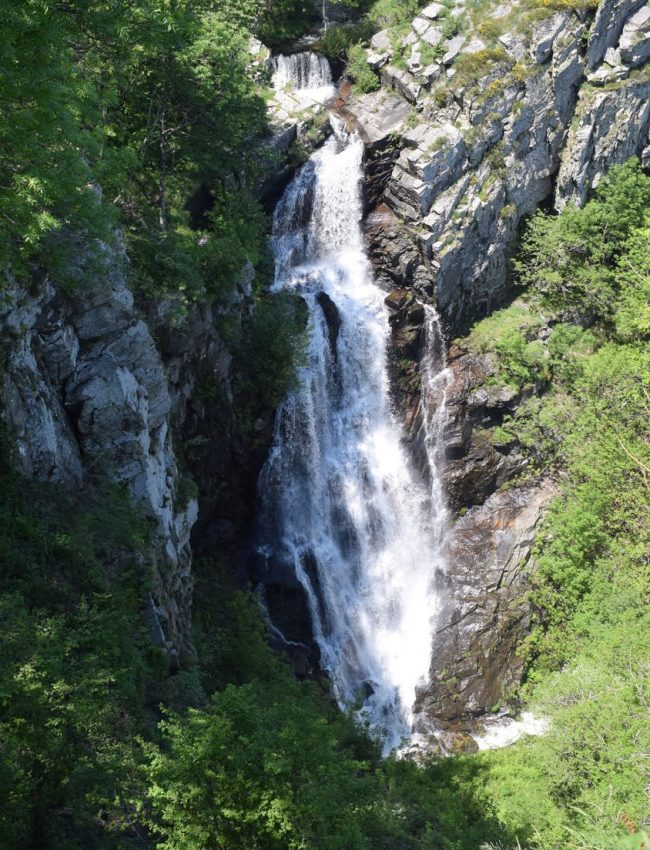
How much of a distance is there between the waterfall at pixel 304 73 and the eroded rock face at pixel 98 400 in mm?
20336

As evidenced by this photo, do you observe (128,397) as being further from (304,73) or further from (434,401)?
(304,73)

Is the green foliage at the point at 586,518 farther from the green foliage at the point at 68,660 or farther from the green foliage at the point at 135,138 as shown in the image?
the green foliage at the point at 135,138

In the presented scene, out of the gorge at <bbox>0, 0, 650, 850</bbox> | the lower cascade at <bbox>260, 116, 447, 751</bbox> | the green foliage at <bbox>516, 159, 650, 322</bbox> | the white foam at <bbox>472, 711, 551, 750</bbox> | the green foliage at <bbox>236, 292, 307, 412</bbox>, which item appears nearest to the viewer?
the gorge at <bbox>0, 0, 650, 850</bbox>

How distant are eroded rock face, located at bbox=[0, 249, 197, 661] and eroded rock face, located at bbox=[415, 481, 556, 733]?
1022cm

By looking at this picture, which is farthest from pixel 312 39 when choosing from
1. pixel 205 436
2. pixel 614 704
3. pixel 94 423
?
pixel 614 704

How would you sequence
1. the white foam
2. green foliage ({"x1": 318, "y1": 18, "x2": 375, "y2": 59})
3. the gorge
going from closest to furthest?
the gorge → the white foam → green foliage ({"x1": 318, "y1": 18, "x2": 375, "y2": 59})

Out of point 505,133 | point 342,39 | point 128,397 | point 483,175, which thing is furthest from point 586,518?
point 342,39

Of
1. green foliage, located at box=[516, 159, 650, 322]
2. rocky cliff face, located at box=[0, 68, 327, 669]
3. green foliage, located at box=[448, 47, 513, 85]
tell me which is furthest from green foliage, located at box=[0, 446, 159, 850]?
green foliage, located at box=[448, 47, 513, 85]

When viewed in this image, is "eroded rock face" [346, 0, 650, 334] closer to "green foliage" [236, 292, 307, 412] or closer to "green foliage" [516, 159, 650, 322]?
"green foliage" [516, 159, 650, 322]

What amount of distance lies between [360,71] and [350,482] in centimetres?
1867

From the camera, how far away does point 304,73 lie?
3108 cm

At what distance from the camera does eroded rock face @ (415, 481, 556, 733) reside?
22016 mm

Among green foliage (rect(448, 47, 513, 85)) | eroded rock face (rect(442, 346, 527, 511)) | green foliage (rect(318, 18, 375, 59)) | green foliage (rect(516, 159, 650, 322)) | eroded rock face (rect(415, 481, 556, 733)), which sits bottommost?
eroded rock face (rect(415, 481, 556, 733))

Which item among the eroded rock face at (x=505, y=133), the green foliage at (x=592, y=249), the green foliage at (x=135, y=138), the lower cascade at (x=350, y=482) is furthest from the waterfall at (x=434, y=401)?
the green foliage at (x=135, y=138)
